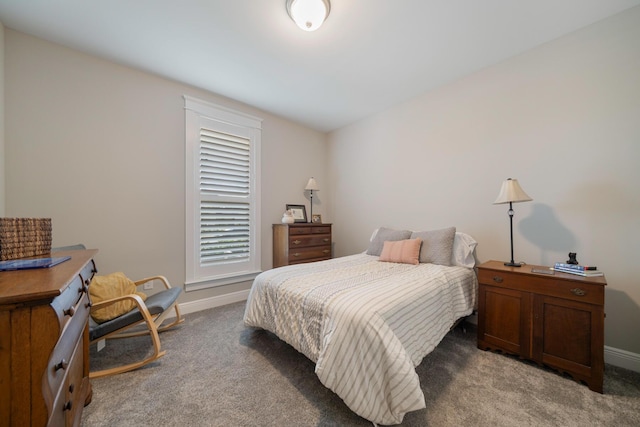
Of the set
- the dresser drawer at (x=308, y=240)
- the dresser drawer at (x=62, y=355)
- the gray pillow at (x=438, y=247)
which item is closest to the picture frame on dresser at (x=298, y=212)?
the dresser drawer at (x=308, y=240)

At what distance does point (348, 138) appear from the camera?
3.90 metres

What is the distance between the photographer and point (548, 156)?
2084mm

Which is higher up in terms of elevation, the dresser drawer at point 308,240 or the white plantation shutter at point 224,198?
the white plantation shutter at point 224,198

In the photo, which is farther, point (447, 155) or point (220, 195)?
point (220, 195)

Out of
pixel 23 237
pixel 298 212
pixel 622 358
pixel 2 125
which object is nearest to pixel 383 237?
pixel 298 212

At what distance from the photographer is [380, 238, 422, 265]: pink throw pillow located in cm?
240

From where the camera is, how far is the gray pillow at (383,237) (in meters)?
2.75

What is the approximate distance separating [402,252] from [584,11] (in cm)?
243

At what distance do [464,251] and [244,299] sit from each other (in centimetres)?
282

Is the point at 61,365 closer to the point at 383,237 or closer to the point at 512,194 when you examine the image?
the point at 383,237

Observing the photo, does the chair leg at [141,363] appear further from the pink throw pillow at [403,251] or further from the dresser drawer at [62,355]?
the pink throw pillow at [403,251]

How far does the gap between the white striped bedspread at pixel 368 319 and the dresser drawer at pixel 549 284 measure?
26cm

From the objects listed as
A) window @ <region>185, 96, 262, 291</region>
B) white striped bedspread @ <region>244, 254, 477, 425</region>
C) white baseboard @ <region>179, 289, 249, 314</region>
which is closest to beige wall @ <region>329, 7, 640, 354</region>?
white striped bedspread @ <region>244, 254, 477, 425</region>

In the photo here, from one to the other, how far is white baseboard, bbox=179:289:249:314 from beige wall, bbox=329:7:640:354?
8.13ft
